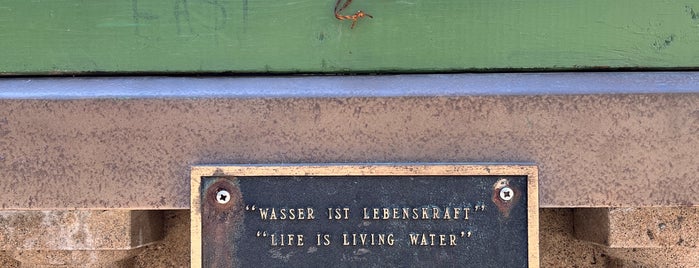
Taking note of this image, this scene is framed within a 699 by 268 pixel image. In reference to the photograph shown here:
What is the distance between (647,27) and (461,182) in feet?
3.13

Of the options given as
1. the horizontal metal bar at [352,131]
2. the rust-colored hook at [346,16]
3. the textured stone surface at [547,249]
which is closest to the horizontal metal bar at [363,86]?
the horizontal metal bar at [352,131]

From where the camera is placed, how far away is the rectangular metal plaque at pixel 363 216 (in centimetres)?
241

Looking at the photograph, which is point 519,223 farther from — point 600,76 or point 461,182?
point 600,76

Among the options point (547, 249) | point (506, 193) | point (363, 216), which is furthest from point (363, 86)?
point (547, 249)

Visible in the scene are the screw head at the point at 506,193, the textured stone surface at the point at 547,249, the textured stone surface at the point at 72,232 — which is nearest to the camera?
the screw head at the point at 506,193

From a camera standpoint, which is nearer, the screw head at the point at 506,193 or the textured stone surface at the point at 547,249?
the screw head at the point at 506,193

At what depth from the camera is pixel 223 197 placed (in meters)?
2.43

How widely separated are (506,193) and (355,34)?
847mm

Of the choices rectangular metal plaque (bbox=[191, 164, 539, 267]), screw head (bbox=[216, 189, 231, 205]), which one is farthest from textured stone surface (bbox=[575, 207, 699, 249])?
screw head (bbox=[216, 189, 231, 205])

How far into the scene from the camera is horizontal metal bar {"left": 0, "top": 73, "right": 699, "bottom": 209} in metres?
2.40

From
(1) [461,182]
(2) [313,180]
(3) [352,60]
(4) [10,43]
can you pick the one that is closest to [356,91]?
(3) [352,60]

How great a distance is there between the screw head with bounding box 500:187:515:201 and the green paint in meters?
0.49

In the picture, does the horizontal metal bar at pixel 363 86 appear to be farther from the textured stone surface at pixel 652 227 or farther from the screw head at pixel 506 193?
the textured stone surface at pixel 652 227

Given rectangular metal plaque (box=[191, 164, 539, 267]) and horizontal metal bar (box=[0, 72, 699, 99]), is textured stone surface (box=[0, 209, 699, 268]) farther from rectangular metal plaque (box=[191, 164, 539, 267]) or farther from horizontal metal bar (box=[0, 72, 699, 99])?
horizontal metal bar (box=[0, 72, 699, 99])
